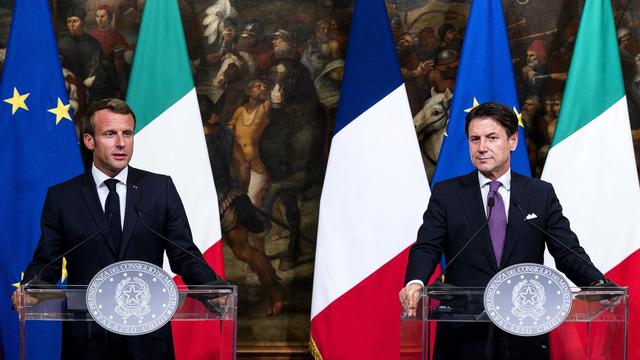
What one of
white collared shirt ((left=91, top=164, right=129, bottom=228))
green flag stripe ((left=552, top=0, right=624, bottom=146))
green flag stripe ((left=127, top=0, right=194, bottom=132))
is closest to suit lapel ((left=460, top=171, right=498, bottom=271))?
white collared shirt ((left=91, top=164, right=129, bottom=228))

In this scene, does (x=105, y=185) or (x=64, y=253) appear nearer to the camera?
(x=64, y=253)

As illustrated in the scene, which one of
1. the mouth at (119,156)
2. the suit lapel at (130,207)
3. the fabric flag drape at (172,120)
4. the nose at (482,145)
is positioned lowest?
the suit lapel at (130,207)

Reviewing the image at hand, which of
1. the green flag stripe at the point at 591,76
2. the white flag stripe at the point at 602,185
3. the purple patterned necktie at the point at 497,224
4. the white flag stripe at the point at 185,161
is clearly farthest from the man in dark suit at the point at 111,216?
the green flag stripe at the point at 591,76

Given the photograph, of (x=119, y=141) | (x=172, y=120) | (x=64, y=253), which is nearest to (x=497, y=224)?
(x=119, y=141)

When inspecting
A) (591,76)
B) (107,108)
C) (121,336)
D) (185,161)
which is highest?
(591,76)

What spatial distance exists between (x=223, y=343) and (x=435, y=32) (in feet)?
13.2

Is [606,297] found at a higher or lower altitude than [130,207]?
lower

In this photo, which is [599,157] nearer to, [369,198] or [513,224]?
[369,198]

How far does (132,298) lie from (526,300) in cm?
139

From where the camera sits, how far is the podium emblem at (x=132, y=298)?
11.1 feet

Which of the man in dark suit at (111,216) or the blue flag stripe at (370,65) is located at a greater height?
the blue flag stripe at (370,65)

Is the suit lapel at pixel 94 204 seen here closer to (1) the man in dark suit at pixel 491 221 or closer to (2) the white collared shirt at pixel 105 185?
(2) the white collared shirt at pixel 105 185

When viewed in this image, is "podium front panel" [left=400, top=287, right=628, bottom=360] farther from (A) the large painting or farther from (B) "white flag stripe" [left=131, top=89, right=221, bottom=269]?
(A) the large painting

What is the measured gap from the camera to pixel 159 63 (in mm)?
6281
